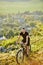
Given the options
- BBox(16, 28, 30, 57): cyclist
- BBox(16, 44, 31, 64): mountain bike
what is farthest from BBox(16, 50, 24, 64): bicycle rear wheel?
BBox(16, 28, 30, 57): cyclist

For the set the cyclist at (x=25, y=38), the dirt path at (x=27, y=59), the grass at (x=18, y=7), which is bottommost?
the dirt path at (x=27, y=59)

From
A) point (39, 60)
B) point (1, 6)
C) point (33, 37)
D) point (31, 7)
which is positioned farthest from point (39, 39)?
point (1, 6)

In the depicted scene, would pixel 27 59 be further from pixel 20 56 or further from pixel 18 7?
pixel 18 7

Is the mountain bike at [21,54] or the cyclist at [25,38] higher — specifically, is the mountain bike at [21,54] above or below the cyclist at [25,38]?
below

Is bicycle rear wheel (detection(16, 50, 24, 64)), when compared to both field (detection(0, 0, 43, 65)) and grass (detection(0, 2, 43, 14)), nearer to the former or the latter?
field (detection(0, 0, 43, 65))

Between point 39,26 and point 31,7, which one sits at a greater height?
point 31,7

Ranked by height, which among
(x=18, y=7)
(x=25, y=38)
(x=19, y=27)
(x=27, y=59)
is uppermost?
(x=18, y=7)

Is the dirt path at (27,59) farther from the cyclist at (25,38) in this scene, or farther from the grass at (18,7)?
the grass at (18,7)

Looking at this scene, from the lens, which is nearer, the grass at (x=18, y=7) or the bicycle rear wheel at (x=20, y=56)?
the bicycle rear wheel at (x=20, y=56)

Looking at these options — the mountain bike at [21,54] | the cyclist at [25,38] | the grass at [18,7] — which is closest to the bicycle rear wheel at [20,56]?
the mountain bike at [21,54]

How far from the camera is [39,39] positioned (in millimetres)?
3312

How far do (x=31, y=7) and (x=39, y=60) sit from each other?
3.01 feet

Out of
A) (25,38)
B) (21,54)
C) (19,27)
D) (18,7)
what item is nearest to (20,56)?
(21,54)

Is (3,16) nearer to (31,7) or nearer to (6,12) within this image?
(6,12)
